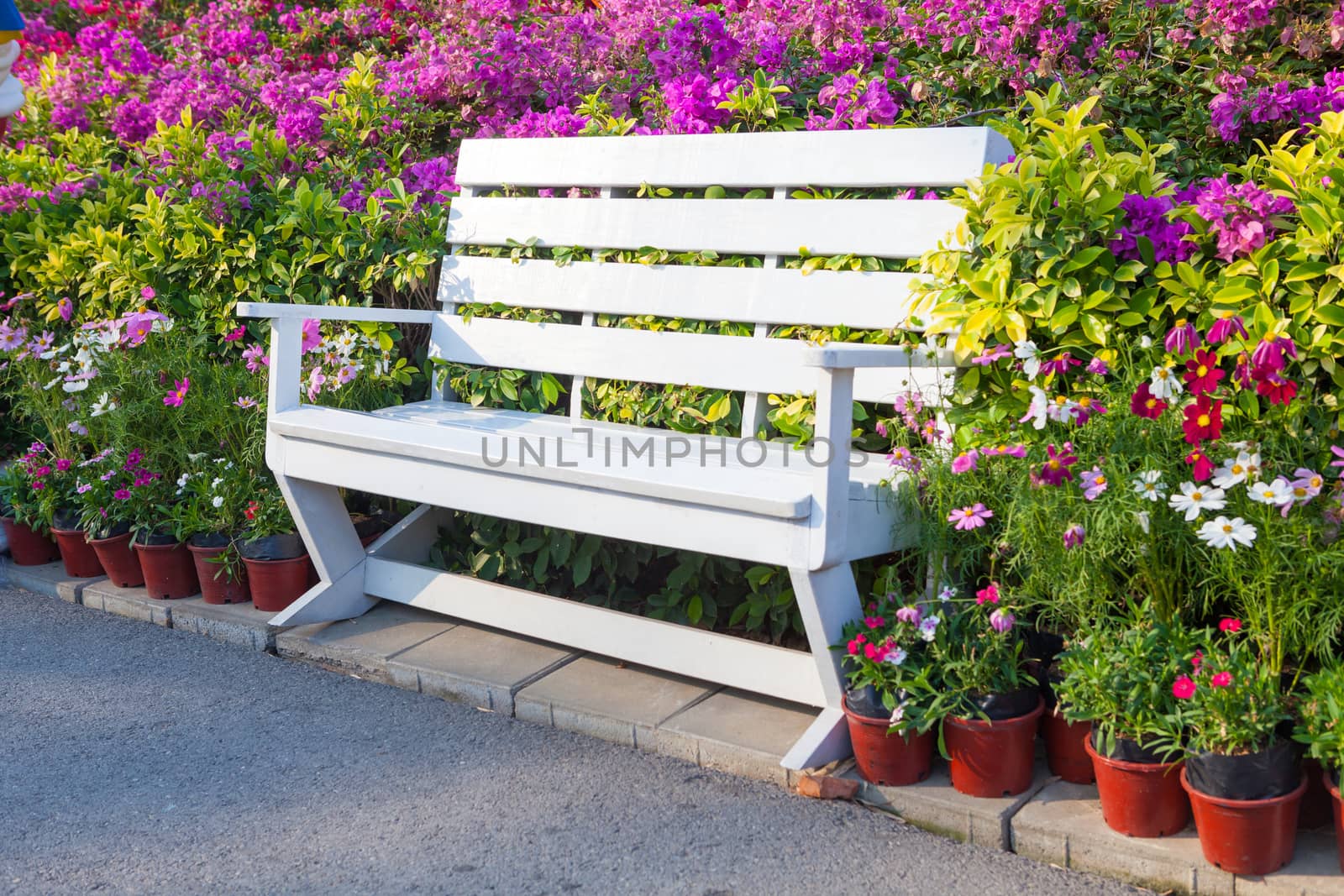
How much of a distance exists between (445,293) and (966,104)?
5.46 ft

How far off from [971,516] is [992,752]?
16.8 inches

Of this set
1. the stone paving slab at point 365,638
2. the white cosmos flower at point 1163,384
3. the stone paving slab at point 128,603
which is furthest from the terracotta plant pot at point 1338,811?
the stone paving slab at point 128,603

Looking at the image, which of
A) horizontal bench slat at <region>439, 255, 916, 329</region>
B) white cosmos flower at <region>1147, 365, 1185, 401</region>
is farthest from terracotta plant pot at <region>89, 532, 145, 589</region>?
white cosmos flower at <region>1147, 365, 1185, 401</region>

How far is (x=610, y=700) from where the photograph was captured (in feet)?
9.02

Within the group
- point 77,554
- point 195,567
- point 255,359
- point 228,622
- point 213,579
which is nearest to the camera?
point 228,622

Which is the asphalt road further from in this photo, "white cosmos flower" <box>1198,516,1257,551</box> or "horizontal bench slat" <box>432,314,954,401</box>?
"horizontal bench slat" <box>432,314,954,401</box>

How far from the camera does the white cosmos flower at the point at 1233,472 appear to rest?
2.02 metres

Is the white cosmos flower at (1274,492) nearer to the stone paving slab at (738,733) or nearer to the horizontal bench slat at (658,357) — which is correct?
the horizontal bench slat at (658,357)

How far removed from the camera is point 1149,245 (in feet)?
7.58

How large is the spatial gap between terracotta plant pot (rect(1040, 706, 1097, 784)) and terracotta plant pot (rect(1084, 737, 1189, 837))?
0.15m

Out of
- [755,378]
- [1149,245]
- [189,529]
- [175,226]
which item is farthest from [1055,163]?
[175,226]

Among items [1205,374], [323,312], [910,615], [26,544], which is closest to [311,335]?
[323,312]

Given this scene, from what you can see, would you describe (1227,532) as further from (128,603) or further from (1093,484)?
(128,603)

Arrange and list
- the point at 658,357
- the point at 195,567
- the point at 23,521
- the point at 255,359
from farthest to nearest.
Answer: the point at 23,521, the point at 255,359, the point at 195,567, the point at 658,357
